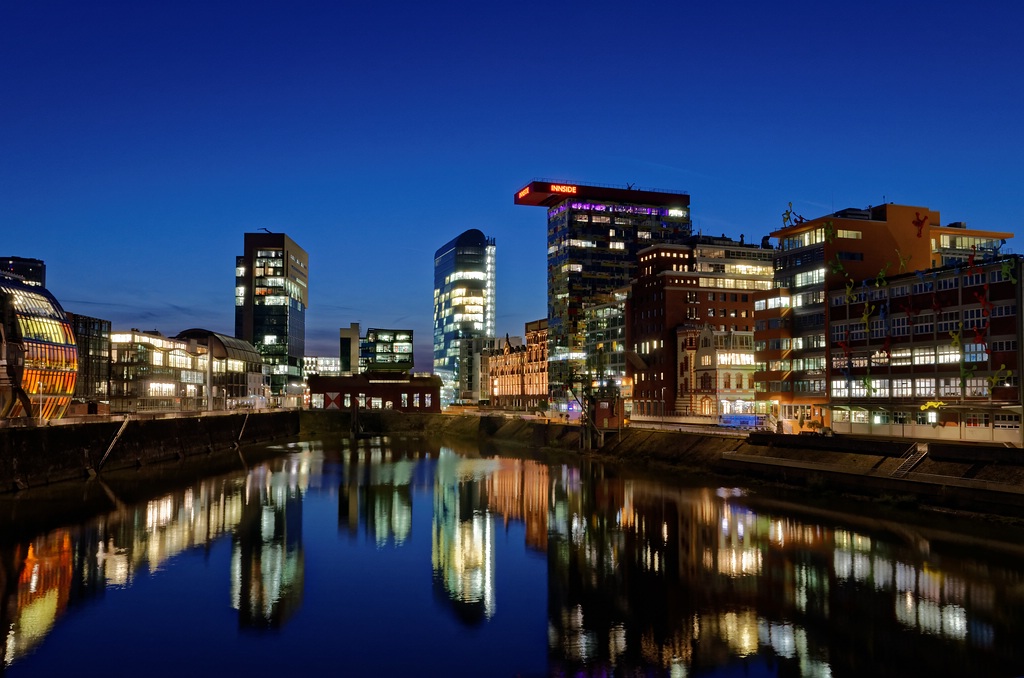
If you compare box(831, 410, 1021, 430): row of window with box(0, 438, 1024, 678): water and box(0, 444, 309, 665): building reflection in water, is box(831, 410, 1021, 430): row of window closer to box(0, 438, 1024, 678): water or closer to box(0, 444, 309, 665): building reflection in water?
box(0, 438, 1024, 678): water

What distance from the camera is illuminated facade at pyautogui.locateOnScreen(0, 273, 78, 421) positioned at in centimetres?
8244

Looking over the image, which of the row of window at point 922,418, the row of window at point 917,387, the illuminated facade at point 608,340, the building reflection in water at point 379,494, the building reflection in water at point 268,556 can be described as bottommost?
the building reflection in water at point 379,494

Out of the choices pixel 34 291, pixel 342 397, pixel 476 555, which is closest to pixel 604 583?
pixel 476 555

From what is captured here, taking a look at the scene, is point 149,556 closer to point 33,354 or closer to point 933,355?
point 33,354

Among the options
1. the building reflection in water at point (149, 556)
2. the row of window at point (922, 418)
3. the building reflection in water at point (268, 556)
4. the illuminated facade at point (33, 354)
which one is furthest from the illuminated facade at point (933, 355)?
the illuminated facade at point (33, 354)

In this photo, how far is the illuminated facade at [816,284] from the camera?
91000 millimetres

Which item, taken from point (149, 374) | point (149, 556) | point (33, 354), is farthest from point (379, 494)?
point (149, 374)

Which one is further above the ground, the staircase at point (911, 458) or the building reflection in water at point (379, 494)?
the staircase at point (911, 458)

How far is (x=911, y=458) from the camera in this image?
61438 mm

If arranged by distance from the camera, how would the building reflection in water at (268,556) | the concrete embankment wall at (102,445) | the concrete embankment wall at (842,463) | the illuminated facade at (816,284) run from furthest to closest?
the illuminated facade at (816,284) → the concrete embankment wall at (102,445) → the concrete embankment wall at (842,463) → the building reflection in water at (268,556)

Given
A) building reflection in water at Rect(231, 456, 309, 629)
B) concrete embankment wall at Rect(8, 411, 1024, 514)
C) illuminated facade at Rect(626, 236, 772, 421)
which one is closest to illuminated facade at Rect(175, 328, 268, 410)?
concrete embankment wall at Rect(8, 411, 1024, 514)

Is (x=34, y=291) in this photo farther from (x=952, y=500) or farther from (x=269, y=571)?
(x=952, y=500)

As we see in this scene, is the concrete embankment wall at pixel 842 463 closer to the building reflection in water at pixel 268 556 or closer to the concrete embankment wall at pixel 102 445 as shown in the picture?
the building reflection in water at pixel 268 556

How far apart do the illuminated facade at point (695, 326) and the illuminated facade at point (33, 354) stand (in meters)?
80.5
